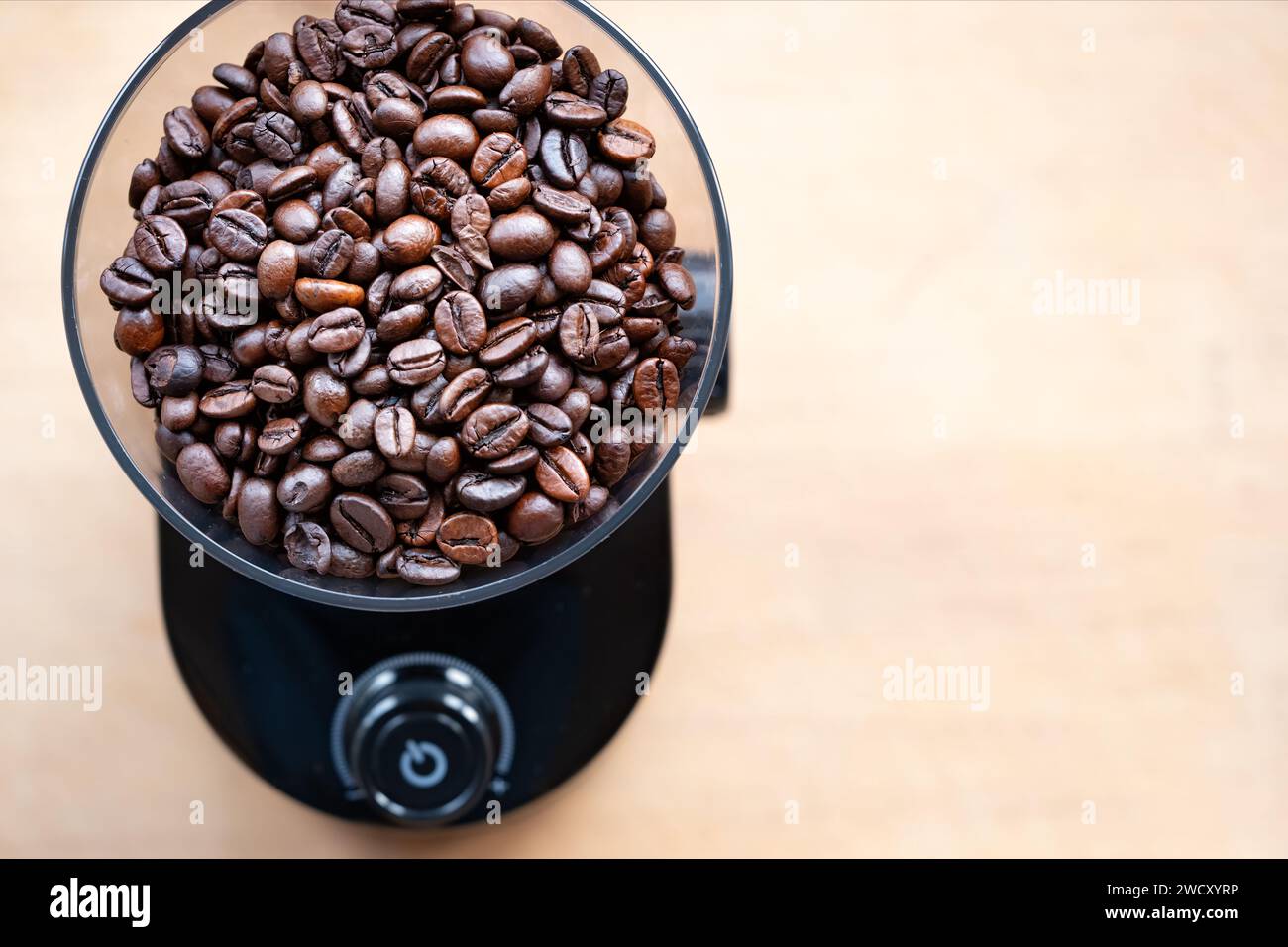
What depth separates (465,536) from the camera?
61 centimetres

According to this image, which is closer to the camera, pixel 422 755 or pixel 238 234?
pixel 238 234

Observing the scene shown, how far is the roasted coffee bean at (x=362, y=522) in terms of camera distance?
600mm

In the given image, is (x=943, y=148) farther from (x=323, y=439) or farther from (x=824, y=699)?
(x=323, y=439)

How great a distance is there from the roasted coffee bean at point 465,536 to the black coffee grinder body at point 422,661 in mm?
231

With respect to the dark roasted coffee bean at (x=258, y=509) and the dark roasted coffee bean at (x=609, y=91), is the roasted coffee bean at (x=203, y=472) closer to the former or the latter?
the dark roasted coffee bean at (x=258, y=509)

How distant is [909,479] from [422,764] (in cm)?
51

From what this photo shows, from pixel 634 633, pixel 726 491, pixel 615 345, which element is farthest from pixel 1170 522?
pixel 615 345

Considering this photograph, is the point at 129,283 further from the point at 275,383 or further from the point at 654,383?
the point at 654,383

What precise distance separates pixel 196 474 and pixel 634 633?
1.29 ft

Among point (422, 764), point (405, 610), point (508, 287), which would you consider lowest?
point (422, 764)

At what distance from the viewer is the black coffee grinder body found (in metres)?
0.84

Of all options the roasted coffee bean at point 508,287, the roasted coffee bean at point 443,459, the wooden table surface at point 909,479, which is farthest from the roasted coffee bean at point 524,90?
the wooden table surface at point 909,479

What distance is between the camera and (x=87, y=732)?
96 cm

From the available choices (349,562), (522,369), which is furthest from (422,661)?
(522,369)
